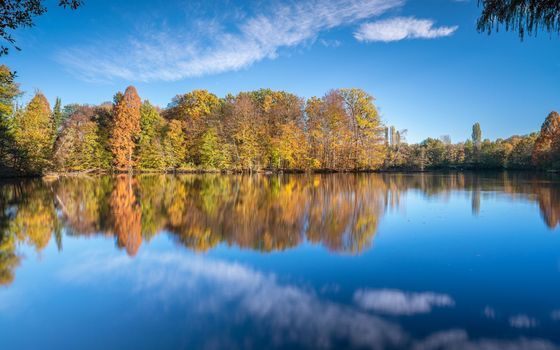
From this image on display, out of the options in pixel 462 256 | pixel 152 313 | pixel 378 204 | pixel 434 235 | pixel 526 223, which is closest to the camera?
pixel 152 313

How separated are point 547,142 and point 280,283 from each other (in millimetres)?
62210

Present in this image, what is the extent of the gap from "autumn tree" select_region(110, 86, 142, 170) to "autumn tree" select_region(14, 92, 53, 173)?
22.9 ft

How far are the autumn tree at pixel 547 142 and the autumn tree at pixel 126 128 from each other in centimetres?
5963

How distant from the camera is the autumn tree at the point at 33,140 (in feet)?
89.2

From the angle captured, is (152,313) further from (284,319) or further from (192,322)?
(284,319)

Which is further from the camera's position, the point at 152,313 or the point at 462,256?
the point at 462,256

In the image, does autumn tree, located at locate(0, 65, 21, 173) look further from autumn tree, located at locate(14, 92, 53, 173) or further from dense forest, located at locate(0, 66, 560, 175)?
dense forest, located at locate(0, 66, 560, 175)

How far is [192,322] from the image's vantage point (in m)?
3.51

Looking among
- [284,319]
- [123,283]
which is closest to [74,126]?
[123,283]

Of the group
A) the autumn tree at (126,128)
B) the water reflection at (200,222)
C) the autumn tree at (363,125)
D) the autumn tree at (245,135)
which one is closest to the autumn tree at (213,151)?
the autumn tree at (245,135)

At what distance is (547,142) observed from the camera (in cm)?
4962

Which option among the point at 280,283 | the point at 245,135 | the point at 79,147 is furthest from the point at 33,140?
the point at 280,283

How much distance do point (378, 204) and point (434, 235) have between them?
16.8ft

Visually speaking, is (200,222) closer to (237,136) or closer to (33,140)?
(33,140)
